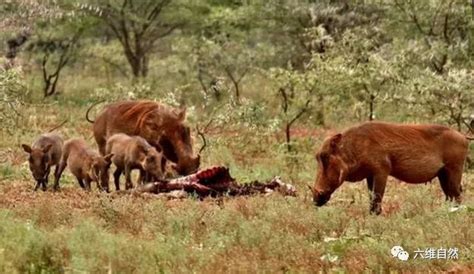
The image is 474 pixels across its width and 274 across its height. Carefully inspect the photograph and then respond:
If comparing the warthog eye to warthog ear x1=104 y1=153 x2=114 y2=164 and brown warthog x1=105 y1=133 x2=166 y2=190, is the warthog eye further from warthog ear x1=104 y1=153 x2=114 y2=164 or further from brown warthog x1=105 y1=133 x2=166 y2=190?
warthog ear x1=104 y1=153 x2=114 y2=164

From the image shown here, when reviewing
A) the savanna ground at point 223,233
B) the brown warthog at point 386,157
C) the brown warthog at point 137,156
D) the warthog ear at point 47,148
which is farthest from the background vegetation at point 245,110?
the brown warthog at point 137,156

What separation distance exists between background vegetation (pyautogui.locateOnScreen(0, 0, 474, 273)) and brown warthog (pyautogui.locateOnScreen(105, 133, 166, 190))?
1.07 m

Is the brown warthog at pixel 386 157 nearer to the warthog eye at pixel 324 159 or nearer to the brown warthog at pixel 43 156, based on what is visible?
the warthog eye at pixel 324 159

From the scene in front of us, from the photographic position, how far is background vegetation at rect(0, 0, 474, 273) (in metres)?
9.14

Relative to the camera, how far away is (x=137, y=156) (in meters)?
14.1

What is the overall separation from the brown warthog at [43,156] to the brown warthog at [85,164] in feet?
0.57

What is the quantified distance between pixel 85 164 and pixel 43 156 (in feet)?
2.30

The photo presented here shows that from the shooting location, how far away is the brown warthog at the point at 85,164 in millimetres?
14477

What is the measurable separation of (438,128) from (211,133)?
40.0 feet

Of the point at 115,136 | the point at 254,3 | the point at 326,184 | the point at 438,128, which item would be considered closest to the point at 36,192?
the point at 115,136

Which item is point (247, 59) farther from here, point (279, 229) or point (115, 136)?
point (279, 229)

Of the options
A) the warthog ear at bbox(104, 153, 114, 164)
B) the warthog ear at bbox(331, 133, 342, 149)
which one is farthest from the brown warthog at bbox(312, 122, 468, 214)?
the warthog ear at bbox(104, 153, 114, 164)

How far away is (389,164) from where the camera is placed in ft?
39.6

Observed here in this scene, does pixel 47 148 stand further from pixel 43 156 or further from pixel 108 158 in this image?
pixel 108 158
